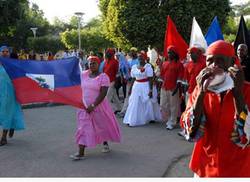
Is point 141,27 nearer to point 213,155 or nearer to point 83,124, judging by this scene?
point 83,124

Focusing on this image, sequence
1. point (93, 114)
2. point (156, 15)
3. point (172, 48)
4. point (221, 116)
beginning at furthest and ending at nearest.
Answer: point (156, 15)
point (172, 48)
point (93, 114)
point (221, 116)

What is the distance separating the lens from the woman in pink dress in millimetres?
7586

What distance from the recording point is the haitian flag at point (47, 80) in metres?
7.87

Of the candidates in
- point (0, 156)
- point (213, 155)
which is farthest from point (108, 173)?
point (213, 155)

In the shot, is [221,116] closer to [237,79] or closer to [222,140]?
A: [222,140]

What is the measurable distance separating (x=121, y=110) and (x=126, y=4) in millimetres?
6999

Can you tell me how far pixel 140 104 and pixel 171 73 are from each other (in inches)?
57.7

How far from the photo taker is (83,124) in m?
7.62

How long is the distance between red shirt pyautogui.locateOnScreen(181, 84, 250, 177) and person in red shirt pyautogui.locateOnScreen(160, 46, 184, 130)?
6458 mm

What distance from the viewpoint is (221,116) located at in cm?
345

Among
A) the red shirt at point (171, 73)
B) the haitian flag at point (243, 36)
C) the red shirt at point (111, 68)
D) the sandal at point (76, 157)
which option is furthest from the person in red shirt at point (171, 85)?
the sandal at point (76, 157)

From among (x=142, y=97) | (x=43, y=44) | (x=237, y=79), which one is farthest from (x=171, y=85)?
(x=43, y=44)

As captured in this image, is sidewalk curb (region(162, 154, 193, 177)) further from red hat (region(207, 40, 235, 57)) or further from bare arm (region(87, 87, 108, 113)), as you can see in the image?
red hat (region(207, 40, 235, 57))

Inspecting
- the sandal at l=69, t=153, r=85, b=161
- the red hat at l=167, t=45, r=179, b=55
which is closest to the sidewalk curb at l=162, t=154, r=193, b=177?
the sandal at l=69, t=153, r=85, b=161
